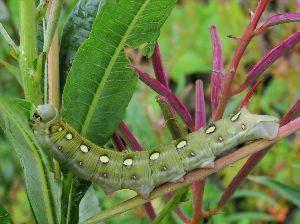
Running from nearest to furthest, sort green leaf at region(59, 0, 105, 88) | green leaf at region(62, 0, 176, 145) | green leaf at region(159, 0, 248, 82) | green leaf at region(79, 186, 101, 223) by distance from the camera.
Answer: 1. green leaf at region(62, 0, 176, 145)
2. green leaf at region(59, 0, 105, 88)
3. green leaf at region(79, 186, 101, 223)
4. green leaf at region(159, 0, 248, 82)

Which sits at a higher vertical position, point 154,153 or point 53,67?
point 53,67

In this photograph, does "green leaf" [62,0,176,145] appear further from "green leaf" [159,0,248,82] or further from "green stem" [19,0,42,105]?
"green leaf" [159,0,248,82]

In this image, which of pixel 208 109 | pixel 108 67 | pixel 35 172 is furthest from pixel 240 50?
pixel 208 109

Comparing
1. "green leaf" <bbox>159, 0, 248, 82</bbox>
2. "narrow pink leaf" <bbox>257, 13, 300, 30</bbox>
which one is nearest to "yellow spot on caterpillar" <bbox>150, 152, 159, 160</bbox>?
"narrow pink leaf" <bbox>257, 13, 300, 30</bbox>

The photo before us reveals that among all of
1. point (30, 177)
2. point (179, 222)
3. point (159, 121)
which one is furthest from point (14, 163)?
point (30, 177)

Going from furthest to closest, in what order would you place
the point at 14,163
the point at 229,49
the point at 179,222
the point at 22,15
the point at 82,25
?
the point at 229,49 < the point at 14,163 < the point at 179,222 < the point at 82,25 < the point at 22,15

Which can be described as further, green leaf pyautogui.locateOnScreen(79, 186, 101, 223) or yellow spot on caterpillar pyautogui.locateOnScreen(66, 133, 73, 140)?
green leaf pyautogui.locateOnScreen(79, 186, 101, 223)

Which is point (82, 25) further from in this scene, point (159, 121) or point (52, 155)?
point (159, 121)

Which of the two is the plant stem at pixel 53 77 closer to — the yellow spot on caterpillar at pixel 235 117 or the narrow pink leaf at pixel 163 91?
the narrow pink leaf at pixel 163 91
